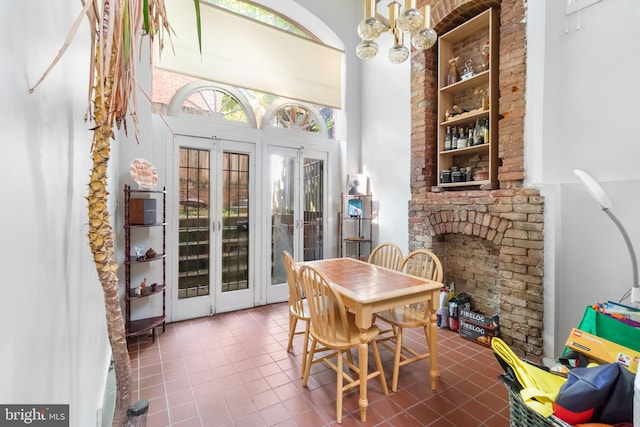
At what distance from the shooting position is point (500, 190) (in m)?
2.91

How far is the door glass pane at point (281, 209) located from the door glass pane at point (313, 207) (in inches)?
9.3

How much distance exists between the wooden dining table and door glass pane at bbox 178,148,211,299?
5.90ft

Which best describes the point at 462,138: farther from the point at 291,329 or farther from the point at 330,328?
the point at 291,329

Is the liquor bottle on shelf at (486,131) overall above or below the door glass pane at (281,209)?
above

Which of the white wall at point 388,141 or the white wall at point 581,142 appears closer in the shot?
the white wall at point 581,142

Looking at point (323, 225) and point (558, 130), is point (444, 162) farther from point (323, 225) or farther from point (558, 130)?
point (323, 225)

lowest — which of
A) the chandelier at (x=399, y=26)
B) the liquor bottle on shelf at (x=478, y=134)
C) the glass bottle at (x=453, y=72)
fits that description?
the liquor bottle on shelf at (x=478, y=134)

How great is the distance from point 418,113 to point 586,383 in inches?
130

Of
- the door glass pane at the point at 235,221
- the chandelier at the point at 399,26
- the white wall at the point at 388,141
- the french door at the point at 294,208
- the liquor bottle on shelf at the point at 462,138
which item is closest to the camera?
the chandelier at the point at 399,26

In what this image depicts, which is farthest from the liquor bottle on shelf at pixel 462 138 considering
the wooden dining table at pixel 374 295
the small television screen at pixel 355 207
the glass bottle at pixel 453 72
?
the wooden dining table at pixel 374 295

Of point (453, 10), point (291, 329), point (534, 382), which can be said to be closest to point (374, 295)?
point (534, 382)

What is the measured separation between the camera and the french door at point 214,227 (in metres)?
3.56

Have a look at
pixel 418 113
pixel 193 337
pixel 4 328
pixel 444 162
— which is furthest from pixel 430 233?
pixel 4 328

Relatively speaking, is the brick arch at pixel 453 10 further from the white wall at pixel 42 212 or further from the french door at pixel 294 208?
the white wall at pixel 42 212
